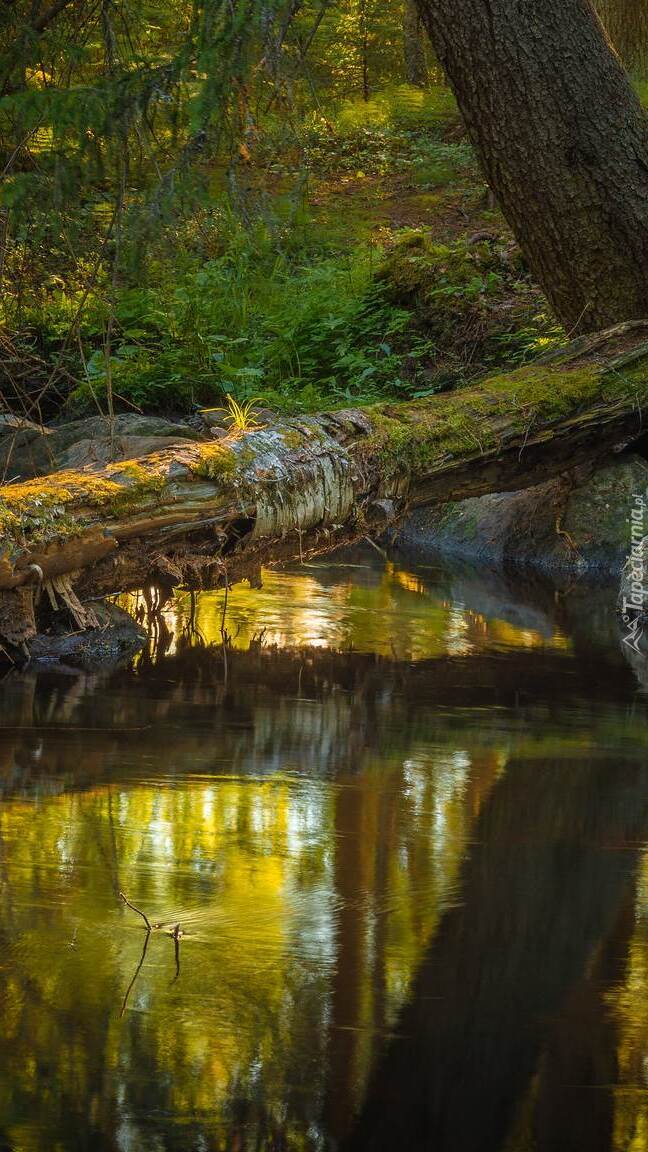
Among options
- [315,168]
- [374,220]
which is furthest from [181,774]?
[315,168]

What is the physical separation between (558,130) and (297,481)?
284 cm

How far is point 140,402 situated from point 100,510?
6235 millimetres

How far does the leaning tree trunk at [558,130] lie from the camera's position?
679cm

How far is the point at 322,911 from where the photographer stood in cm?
314

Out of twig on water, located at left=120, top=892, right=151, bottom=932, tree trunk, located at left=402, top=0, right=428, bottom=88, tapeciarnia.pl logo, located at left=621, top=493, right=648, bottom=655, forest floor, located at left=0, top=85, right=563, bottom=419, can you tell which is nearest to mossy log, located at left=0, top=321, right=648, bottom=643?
tapeciarnia.pl logo, located at left=621, top=493, right=648, bottom=655

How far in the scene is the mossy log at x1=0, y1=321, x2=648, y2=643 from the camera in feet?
17.0

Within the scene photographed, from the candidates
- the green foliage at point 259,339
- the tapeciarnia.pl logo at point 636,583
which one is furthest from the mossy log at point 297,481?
the green foliage at point 259,339

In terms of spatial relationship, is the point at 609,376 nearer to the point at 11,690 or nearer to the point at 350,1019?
the point at 11,690

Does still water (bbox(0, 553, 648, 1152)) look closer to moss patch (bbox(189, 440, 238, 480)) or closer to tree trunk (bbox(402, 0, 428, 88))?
moss patch (bbox(189, 440, 238, 480))

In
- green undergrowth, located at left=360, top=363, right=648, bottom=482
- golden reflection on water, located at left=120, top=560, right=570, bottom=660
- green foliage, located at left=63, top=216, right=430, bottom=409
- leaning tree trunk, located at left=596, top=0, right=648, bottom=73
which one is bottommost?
golden reflection on water, located at left=120, top=560, right=570, bottom=660

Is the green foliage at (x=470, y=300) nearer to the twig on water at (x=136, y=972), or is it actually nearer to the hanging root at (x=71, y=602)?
the hanging root at (x=71, y=602)

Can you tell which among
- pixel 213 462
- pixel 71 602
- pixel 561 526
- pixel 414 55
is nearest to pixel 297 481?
pixel 213 462

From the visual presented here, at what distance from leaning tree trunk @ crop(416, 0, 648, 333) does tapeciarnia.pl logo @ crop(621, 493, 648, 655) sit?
1.76m

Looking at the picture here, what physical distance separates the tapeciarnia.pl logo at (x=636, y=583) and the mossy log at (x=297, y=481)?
1.06m
